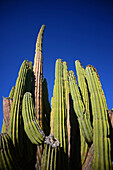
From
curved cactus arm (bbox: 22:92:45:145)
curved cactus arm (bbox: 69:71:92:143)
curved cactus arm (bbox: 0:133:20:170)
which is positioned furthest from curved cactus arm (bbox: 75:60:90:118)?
curved cactus arm (bbox: 0:133:20:170)

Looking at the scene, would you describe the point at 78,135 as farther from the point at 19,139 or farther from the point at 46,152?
the point at 19,139

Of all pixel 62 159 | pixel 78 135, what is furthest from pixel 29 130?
pixel 78 135

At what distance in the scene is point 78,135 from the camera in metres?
4.28

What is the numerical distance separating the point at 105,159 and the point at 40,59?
3.69m

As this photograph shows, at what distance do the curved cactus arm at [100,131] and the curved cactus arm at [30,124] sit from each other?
1278mm

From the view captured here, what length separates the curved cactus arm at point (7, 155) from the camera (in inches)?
115

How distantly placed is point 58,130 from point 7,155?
1337mm

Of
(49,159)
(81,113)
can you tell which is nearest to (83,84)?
(81,113)

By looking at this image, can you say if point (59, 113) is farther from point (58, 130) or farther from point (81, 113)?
point (81, 113)

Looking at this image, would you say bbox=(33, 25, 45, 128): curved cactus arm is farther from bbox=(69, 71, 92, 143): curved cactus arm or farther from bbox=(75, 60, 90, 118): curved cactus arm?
bbox=(75, 60, 90, 118): curved cactus arm

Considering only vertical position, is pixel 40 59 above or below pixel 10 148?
above

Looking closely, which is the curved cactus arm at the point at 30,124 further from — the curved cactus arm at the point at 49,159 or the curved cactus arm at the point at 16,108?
the curved cactus arm at the point at 49,159

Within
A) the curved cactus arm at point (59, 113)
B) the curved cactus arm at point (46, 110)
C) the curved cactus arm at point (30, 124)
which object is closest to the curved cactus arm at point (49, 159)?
the curved cactus arm at point (30, 124)

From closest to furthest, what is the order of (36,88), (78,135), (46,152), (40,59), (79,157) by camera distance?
(46,152), (79,157), (78,135), (36,88), (40,59)
